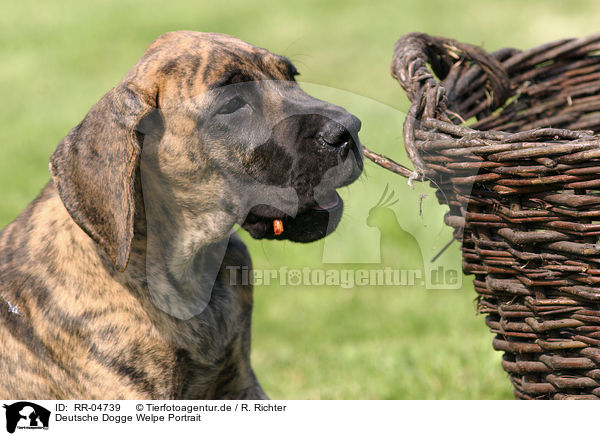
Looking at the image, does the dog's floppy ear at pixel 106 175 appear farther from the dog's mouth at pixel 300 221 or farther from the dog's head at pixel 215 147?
the dog's mouth at pixel 300 221

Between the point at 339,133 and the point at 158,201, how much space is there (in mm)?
750

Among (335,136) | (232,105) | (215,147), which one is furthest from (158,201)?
(335,136)

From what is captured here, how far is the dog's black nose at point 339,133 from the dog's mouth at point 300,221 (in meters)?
0.21

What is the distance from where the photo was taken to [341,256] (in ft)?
10.1

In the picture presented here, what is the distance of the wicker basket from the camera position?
2389 millimetres

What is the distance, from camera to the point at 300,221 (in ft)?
9.75

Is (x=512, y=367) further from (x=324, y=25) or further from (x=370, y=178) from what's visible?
(x=324, y=25)

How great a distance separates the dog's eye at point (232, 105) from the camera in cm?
291
